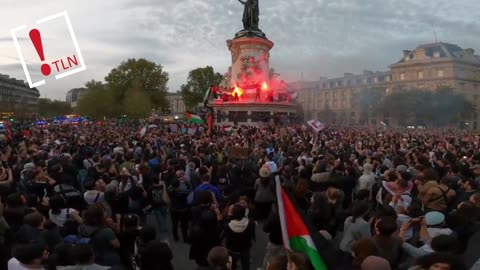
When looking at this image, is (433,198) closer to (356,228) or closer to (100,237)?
(356,228)

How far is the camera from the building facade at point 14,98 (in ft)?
322

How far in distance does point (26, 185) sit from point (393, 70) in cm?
9468

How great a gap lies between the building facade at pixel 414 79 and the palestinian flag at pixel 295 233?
247ft

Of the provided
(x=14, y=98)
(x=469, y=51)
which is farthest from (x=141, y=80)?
(x=14, y=98)

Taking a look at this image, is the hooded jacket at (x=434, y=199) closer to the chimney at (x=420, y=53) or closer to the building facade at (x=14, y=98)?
the chimney at (x=420, y=53)

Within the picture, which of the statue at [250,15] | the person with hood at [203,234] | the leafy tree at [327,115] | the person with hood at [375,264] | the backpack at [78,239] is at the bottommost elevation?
the person with hood at [203,234]

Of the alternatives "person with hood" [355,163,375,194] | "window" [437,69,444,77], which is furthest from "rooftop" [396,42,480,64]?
"person with hood" [355,163,375,194]

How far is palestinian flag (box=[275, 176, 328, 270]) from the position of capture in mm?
4844

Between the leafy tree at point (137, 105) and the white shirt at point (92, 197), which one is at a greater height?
the leafy tree at point (137, 105)

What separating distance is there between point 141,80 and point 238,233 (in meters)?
89.9

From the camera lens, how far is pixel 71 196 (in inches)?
332

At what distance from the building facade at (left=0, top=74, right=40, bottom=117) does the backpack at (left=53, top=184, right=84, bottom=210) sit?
304ft

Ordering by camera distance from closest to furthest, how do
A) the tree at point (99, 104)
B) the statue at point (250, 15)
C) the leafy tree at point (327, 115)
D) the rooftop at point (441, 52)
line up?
the statue at point (250, 15)
the tree at point (99, 104)
the rooftop at point (441, 52)
the leafy tree at point (327, 115)

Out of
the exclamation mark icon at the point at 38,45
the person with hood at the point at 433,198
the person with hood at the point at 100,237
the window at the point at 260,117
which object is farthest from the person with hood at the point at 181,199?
the window at the point at 260,117
